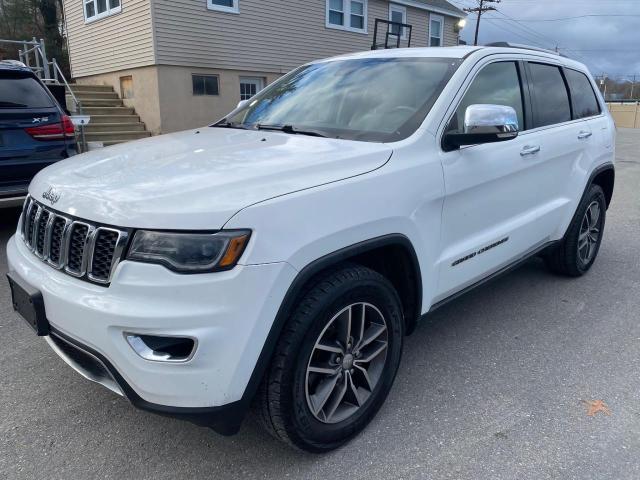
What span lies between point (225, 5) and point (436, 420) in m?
13.5

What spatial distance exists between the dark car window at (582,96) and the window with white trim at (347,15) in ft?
43.1

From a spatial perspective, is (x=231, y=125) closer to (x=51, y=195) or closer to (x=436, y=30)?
(x=51, y=195)

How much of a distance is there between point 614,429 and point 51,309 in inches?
106

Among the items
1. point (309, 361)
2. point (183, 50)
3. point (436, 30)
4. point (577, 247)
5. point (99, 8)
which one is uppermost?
point (99, 8)

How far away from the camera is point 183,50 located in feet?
42.8

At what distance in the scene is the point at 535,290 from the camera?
14.7 feet

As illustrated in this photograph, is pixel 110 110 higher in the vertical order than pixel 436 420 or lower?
higher

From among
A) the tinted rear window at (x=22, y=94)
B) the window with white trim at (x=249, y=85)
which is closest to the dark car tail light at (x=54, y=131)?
the tinted rear window at (x=22, y=94)

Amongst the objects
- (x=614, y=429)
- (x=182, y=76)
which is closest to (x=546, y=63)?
(x=614, y=429)

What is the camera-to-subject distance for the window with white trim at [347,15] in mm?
16641

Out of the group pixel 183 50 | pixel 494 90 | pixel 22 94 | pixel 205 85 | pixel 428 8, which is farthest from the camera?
pixel 428 8

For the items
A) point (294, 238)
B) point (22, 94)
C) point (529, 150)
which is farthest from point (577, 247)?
point (22, 94)

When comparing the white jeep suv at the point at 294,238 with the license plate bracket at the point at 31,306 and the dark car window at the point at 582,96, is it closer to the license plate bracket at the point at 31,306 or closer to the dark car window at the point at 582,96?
the license plate bracket at the point at 31,306

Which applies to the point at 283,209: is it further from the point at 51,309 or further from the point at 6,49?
the point at 6,49
